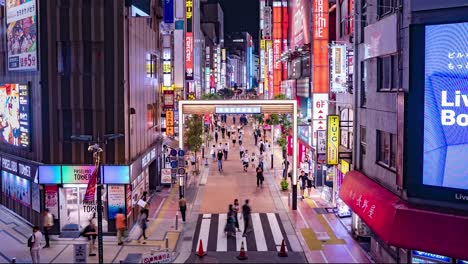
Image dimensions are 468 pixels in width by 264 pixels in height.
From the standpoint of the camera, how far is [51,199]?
28.4 m

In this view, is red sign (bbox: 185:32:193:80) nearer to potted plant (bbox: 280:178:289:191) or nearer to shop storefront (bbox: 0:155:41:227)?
potted plant (bbox: 280:178:289:191)

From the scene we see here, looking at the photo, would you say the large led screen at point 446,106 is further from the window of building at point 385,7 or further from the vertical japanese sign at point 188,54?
the vertical japanese sign at point 188,54

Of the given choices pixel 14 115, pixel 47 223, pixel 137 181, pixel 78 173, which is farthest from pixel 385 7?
pixel 14 115

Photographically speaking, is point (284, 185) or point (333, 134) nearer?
point (333, 134)

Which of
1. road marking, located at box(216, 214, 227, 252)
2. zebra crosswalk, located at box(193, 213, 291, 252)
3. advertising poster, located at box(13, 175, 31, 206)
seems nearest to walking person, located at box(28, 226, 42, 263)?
zebra crosswalk, located at box(193, 213, 291, 252)

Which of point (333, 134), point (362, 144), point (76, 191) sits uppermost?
point (333, 134)

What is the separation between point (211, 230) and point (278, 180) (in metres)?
16.0

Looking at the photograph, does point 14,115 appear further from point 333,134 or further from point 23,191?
point 333,134

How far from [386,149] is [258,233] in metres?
8.47

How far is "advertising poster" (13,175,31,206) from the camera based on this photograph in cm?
3064

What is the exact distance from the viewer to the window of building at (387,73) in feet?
70.6

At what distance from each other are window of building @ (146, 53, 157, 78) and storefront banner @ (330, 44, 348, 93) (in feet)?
37.4

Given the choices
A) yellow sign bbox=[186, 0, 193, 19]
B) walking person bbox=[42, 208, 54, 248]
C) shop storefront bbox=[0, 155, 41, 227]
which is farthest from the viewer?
yellow sign bbox=[186, 0, 193, 19]

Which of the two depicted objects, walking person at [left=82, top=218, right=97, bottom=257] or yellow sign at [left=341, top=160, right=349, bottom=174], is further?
yellow sign at [left=341, top=160, right=349, bottom=174]
